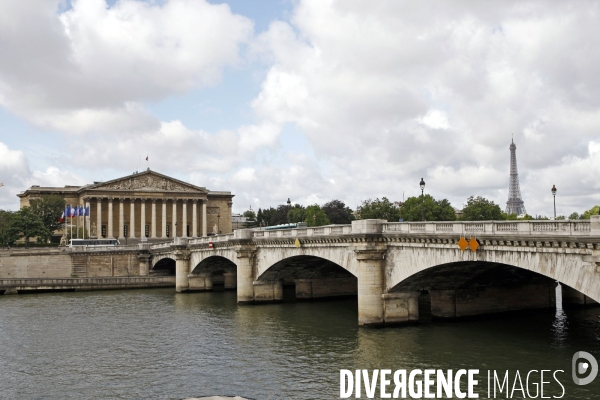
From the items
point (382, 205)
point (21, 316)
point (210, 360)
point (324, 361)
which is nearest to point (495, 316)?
point (324, 361)

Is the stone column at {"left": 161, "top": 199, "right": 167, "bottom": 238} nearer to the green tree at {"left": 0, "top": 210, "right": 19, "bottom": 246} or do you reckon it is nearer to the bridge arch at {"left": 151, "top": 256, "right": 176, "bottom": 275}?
the green tree at {"left": 0, "top": 210, "right": 19, "bottom": 246}

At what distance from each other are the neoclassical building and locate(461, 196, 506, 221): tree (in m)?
56.6

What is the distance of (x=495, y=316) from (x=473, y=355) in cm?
1238

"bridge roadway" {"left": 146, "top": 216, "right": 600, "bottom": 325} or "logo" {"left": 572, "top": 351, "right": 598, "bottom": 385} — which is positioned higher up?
"bridge roadway" {"left": 146, "top": 216, "right": 600, "bottom": 325}

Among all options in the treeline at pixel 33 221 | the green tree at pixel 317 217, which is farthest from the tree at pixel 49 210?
the green tree at pixel 317 217

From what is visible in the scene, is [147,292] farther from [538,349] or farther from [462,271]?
[538,349]

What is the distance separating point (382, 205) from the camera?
119625mm

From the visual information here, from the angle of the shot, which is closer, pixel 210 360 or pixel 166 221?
pixel 210 360

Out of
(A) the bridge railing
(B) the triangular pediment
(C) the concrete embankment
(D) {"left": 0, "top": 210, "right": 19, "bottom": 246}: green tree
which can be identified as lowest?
(C) the concrete embankment

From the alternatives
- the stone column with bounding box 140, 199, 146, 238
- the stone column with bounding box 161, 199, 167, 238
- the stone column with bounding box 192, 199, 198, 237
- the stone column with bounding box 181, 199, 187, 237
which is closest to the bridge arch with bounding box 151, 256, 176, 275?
the stone column with bounding box 140, 199, 146, 238

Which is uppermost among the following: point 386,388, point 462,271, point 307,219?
point 307,219

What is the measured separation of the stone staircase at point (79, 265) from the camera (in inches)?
3851

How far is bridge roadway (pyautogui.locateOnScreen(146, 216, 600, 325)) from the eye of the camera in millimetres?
28578

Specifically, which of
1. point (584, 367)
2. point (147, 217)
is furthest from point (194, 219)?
point (584, 367)
